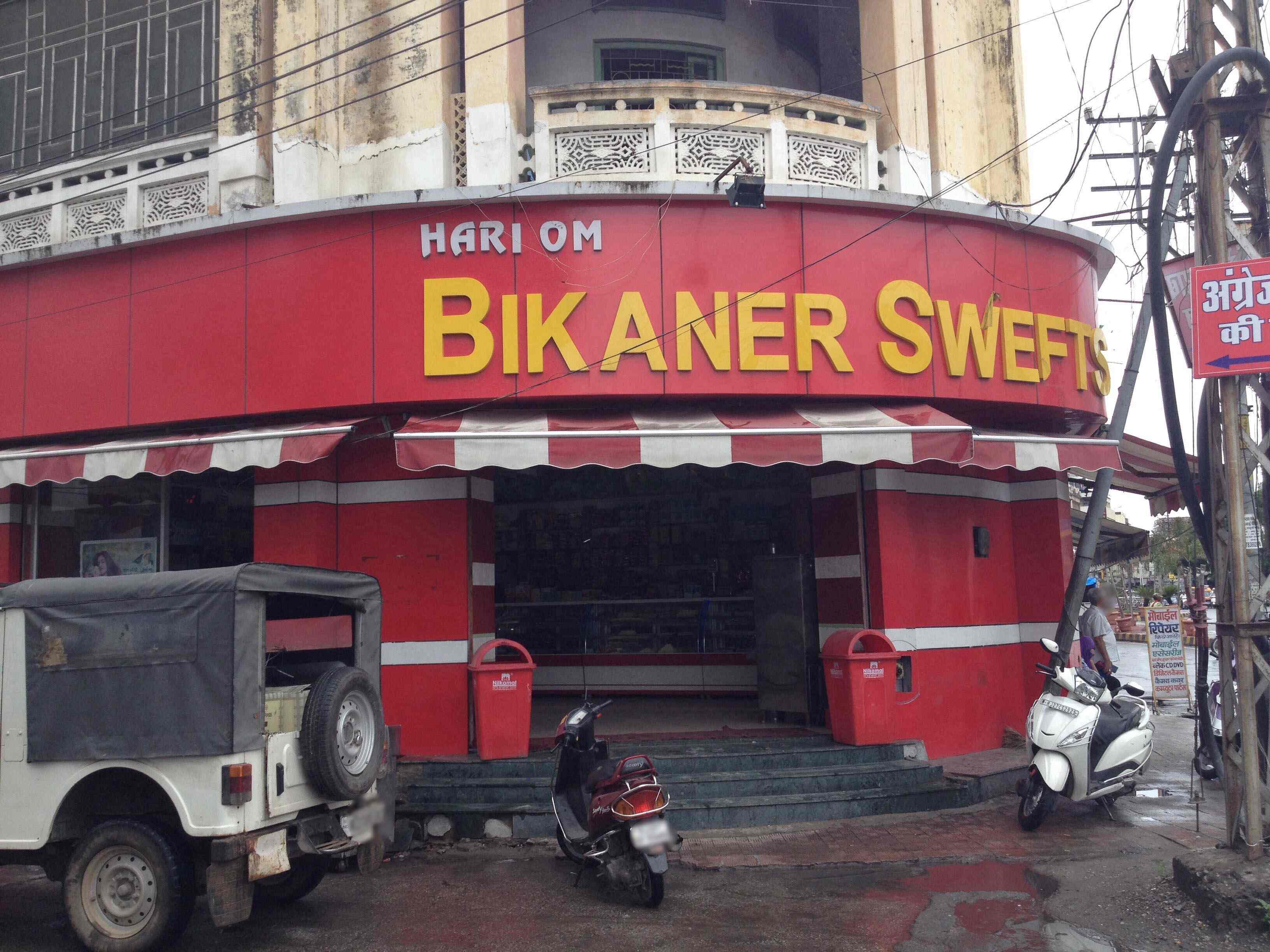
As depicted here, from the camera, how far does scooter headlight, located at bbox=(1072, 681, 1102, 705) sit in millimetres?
8297

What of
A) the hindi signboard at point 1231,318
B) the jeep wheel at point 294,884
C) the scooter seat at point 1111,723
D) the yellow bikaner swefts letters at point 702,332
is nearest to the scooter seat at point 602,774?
the jeep wheel at point 294,884

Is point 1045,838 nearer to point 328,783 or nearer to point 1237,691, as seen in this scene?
point 1237,691

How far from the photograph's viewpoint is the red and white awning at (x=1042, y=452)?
348 inches

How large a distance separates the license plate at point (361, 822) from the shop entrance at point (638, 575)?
617cm

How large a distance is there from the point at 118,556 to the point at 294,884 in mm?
5943

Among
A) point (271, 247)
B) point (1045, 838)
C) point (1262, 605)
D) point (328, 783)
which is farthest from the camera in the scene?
point (271, 247)

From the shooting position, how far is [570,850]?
7.02 meters

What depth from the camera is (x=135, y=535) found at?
11133 mm

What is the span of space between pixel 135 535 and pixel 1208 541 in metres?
9.97

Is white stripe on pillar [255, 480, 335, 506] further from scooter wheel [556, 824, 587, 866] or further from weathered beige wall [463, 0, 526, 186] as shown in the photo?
scooter wheel [556, 824, 587, 866]

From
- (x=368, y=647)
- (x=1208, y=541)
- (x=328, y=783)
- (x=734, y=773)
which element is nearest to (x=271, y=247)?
(x=368, y=647)

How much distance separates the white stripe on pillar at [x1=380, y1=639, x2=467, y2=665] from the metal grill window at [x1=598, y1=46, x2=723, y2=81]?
652cm

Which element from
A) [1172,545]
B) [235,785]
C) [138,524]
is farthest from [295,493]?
[1172,545]

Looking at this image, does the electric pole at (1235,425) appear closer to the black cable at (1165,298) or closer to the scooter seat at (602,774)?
the black cable at (1165,298)
